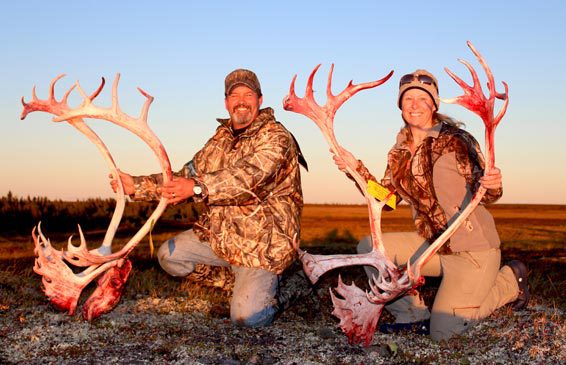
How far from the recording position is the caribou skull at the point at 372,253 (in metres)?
5.24

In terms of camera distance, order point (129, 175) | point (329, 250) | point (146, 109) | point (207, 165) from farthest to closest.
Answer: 1. point (329, 250)
2. point (207, 165)
3. point (129, 175)
4. point (146, 109)

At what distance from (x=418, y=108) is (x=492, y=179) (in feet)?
3.25

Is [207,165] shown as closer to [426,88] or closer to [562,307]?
[426,88]

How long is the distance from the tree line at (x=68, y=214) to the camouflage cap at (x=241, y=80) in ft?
32.0

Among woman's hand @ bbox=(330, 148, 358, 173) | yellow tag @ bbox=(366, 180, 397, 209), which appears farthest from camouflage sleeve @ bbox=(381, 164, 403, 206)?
woman's hand @ bbox=(330, 148, 358, 173)

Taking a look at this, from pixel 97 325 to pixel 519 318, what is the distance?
3.87m

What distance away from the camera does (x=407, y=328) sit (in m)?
6.06

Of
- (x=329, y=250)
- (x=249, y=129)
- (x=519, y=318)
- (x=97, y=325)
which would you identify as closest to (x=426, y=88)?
(x=249, y=129)

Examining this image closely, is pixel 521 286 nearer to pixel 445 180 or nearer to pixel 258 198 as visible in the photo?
pixel 445 180

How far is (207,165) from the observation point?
22.8ft

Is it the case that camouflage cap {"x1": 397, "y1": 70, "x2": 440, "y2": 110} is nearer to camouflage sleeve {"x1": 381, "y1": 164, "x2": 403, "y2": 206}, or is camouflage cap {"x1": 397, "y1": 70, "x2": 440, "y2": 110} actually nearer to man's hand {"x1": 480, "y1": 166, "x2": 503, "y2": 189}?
camouflage sleeve {"x1": 381, "y1": 164, "x2": 403, "y2": 206}

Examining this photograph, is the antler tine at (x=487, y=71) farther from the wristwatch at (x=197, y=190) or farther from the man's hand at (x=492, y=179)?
the wristwatch at (x=197, y=190)

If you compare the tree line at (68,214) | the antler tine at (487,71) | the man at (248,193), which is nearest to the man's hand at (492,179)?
the antler tine at (487,71)

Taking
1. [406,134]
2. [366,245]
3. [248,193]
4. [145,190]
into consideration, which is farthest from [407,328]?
[145,190]
